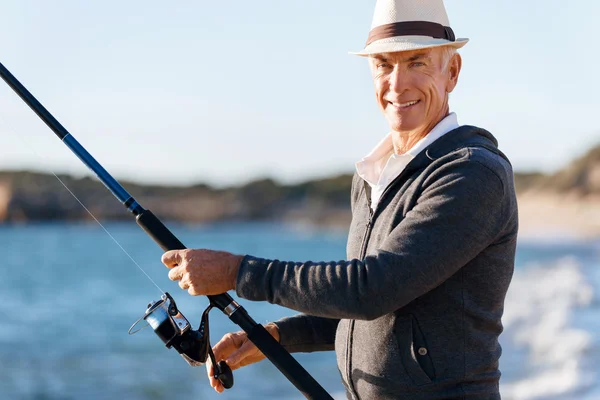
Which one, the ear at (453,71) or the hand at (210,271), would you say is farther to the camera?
the ear at (453,71)

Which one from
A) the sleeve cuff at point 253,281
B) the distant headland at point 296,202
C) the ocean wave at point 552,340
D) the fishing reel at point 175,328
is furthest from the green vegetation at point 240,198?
the sleeve cuff at point 253,281

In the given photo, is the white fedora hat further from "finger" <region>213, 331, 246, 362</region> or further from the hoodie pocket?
"finger" <region>213, 331, 246, 362</region>

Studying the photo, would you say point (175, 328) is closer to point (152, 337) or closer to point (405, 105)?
point (405, 105)

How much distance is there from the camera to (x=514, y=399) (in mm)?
6734

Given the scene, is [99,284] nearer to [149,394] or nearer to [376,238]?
[149,394]

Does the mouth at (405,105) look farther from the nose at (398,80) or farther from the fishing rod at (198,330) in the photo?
the fishing rod at (198,330)

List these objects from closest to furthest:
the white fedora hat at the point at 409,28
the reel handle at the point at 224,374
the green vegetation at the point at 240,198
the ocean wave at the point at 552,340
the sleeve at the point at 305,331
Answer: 1. the white fedora hat at the point at 409,28
2. the reel handle at the point at 224,374
3. the sleeve at the point at 305,331
4. the ocean wave at the point at 552,340
5. the green vegetation at the point at 240,198

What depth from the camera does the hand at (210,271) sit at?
6.02ft

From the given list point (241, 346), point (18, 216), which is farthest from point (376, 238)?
point (18, 216)

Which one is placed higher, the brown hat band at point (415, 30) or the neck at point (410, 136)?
the brown hat band at point (415, 30)

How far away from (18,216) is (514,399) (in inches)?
1235

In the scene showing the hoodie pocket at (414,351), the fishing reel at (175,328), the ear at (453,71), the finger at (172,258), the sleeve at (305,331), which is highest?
the finger at (172,258)

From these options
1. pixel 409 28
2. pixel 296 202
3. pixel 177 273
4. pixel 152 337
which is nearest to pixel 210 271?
pixel 177 273

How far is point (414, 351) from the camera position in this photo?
1831 mm
